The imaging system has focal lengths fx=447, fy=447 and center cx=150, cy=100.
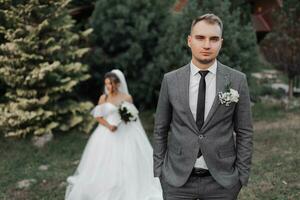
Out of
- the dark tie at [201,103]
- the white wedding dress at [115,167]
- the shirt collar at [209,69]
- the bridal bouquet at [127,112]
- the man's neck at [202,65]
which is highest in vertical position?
the man's neck at [202,65]

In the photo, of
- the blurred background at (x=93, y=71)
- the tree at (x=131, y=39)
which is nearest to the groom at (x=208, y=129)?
the blurred background at (x=93, y=71)

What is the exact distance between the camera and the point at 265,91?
15.5 metres

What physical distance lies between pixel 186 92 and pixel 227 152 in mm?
584

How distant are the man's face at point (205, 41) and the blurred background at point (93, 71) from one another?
12.8 feet

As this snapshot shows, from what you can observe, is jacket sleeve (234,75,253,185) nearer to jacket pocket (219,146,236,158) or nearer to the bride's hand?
jacket pocket (219,146,236,158)

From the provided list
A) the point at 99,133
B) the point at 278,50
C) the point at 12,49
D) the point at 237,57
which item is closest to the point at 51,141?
the point at 12,49

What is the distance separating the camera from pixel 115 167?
24.5 feet

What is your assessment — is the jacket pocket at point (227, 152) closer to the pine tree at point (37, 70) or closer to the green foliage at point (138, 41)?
the pine tree at point (37, 70)

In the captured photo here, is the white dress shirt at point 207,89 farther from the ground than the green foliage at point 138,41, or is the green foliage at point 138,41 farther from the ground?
the white dress shirt at point 207,89

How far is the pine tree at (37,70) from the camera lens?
1052 cm

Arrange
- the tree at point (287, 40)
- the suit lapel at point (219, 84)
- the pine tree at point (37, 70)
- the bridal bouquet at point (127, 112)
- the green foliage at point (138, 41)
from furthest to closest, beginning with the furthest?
the tree at point (287, 40)
the green foliage at point (138, 41)
the pine tree at point (37, 70)
the bridal bouquet at point (127, 112)
the suit lapel at point (219, 84)

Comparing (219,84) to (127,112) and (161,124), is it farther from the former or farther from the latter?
(127,112)

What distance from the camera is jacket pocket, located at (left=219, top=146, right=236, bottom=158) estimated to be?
11.6 feet

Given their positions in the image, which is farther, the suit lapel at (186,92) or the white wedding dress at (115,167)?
the white wedding dress at (115,167)
